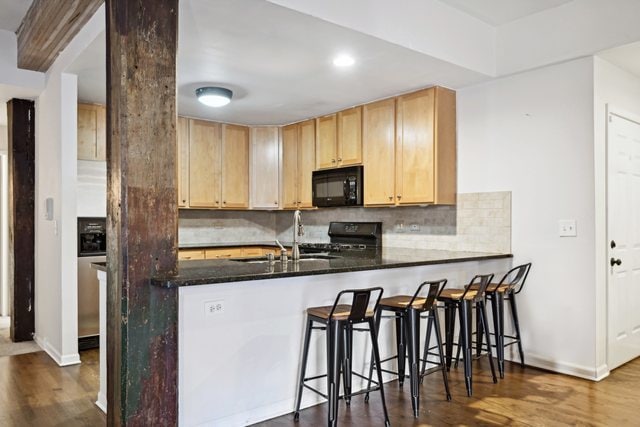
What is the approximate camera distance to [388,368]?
3.38 m

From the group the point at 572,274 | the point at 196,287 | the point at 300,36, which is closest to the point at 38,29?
the point at 300,36

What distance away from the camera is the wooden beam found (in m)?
3.00

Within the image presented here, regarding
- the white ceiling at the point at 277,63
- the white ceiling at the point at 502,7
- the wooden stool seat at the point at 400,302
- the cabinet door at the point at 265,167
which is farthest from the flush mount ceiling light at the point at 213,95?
the wooden stool seat at the point at 400,302

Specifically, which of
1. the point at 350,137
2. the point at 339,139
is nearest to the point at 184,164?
the point at 339,139

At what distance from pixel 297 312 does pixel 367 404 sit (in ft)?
2.38

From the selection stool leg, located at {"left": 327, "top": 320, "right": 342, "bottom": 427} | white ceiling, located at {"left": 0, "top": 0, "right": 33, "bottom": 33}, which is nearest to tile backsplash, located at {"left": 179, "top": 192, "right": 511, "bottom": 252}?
stool leg, located at {"left": 327, "top": 320, "right": 342, "bottom": 427}

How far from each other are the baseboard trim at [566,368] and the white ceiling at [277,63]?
2.28 meters

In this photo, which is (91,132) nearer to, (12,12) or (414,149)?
(12,12)

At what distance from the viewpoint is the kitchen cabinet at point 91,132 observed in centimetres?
444

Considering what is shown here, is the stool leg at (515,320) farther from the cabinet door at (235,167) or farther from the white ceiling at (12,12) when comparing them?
the white ceiling at (12,12)

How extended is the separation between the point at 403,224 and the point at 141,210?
301cm

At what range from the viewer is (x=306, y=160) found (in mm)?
5504

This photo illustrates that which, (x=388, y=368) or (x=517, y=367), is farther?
(x=517, y=367)

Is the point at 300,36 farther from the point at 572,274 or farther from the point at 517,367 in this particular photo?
the point at 517,367
